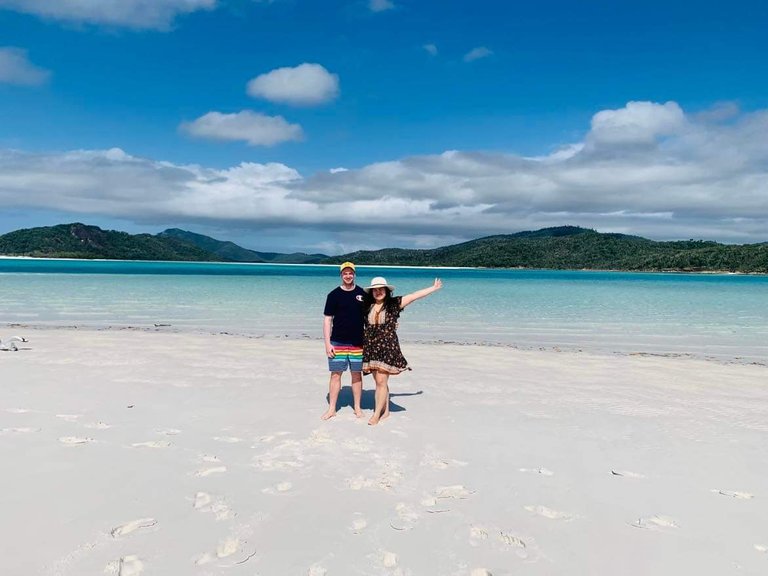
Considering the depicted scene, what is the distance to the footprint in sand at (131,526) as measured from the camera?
4199 millimetres

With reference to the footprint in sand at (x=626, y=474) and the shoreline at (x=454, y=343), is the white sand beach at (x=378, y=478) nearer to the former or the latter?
the footprint in sand at (x=626, y=474)

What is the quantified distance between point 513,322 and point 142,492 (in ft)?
70.6

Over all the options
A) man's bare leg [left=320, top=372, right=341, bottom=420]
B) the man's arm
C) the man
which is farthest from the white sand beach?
the man's arm

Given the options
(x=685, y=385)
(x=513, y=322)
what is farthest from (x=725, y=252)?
(x=685, y=385)

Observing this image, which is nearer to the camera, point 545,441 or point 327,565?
point 327,565

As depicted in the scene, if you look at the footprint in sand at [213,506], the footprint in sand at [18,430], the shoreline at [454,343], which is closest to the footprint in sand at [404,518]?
the footprint in sand at [213,506]

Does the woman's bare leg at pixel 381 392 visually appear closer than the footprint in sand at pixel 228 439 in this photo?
No

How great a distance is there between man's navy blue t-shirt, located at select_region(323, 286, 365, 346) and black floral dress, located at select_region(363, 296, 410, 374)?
6.0 inches

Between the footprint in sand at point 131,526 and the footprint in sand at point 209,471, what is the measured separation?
0.99 m

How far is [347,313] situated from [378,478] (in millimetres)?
2835

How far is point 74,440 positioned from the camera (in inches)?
250

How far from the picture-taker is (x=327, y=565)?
3848mm

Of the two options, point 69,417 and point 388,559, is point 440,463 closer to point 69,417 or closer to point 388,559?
point 388,559

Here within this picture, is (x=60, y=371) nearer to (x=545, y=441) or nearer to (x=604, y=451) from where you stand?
(x=545, y=441)
